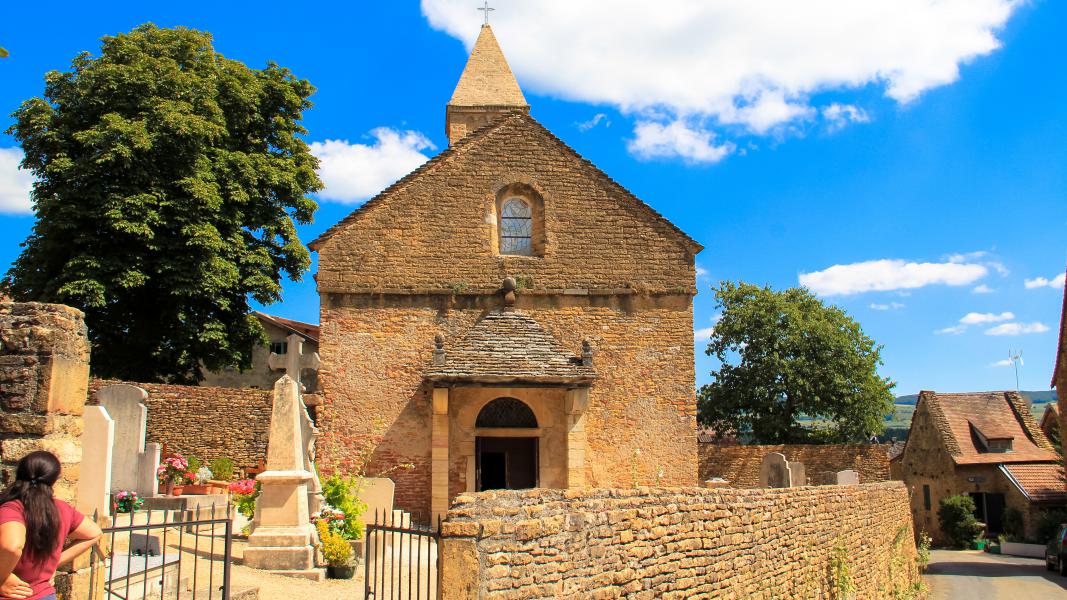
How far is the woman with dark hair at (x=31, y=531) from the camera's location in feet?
14.7

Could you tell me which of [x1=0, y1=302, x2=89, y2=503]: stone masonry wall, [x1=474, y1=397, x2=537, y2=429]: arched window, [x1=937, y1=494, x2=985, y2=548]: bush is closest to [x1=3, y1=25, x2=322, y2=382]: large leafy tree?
[x1=474, y1=397, x2=537, y2=429]: arched window

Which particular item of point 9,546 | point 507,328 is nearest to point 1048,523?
point 507,328

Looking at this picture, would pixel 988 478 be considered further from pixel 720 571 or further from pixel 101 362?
pixel 101 362

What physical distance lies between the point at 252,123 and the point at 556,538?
21026mm

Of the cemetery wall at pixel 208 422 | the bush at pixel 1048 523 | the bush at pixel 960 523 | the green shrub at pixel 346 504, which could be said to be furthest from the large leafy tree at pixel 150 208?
the bush at pixel 1048 523

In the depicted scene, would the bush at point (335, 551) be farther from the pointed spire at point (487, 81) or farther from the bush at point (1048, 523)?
the bush at point (1048, 523)

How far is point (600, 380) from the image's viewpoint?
16.1 metres

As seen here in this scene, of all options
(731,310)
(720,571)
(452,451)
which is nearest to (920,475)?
(731,310)

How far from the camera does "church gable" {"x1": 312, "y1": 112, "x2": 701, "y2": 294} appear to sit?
1606cm

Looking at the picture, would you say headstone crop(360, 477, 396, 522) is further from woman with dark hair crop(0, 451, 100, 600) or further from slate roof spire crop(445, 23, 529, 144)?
slate roof spire crop(445, 23, 529, 144)

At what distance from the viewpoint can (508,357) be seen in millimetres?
15125

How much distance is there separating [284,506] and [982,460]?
31926mm

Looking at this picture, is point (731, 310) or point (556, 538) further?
point (731, 310)

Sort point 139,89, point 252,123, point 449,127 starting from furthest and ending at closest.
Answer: point 449,127 → point 252,123 → point 139,89
